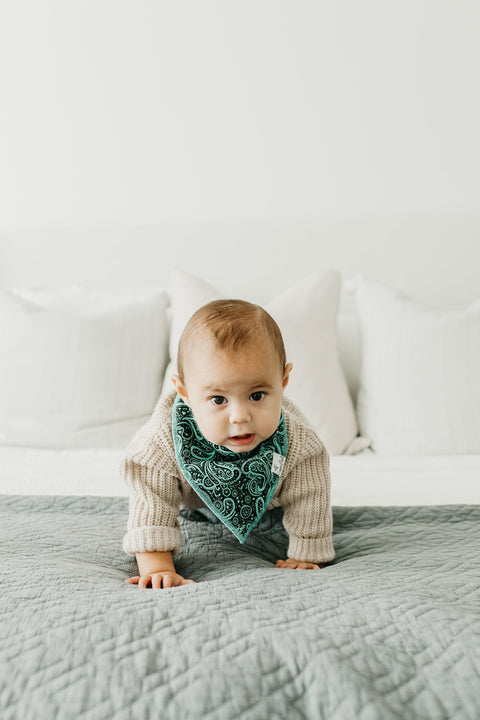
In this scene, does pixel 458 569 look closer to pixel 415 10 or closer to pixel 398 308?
pixel 398 308

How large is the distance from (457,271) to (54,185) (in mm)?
1469

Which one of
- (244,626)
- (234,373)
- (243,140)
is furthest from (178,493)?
(243,140)

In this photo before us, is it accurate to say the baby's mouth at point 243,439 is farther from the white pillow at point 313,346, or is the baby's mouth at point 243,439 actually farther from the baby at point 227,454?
the white pillow at point 313,346

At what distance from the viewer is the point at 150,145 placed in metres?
2.32

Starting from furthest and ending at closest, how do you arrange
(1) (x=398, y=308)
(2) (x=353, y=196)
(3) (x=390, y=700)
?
(2) (x=353, y=196)
(1) (x=398, y=308)
(3) (x=390, y=700)

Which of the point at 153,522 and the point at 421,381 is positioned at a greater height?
the point at 421,381

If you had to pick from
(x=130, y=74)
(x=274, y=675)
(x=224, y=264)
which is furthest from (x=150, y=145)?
(x=274, y=675)

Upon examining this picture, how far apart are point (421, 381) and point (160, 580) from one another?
39.6 inches

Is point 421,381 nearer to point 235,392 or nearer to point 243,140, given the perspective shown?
point 235,392

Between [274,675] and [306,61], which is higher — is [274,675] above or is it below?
below

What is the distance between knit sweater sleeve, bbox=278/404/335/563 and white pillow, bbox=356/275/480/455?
0.62 meters

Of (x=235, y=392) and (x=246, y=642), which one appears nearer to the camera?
(x=246, y=642)

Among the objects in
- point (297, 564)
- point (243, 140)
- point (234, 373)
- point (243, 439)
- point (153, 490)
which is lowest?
point (297, 564)

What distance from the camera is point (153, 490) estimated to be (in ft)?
3.41
